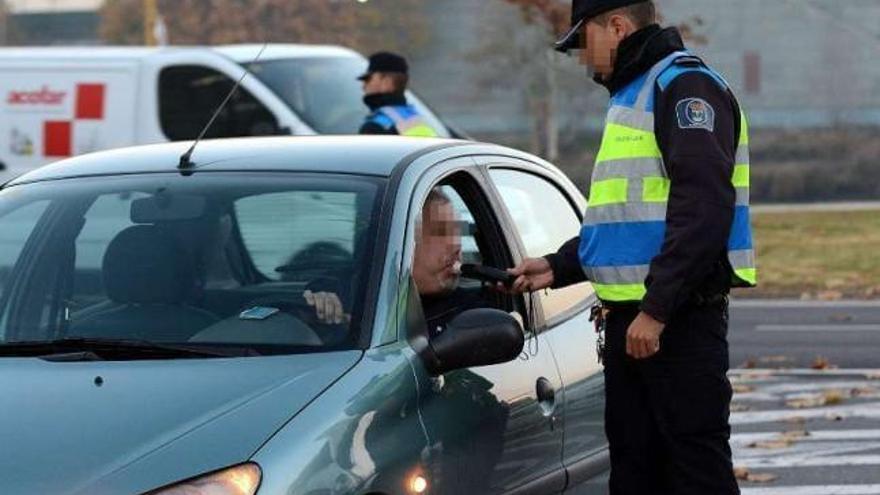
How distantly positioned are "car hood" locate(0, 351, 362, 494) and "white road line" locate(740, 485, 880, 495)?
3.79m

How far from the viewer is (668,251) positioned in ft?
16.6

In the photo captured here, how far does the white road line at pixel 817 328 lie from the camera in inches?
575

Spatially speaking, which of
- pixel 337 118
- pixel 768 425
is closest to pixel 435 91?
pixel 337 118

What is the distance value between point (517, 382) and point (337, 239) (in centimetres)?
63

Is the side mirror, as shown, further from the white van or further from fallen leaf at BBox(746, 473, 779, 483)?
the white van

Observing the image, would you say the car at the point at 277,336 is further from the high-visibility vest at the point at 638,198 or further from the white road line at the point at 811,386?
the white road line at the point at 811,386

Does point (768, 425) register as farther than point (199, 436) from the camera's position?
Yes

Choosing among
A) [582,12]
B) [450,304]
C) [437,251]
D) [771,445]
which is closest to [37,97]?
[771,445]

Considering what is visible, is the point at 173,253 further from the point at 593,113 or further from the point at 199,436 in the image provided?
the point at 593,113

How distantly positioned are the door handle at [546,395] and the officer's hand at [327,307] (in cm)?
77

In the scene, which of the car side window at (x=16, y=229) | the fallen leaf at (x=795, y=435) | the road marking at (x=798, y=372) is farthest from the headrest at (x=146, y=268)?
the road marking at (x=798, y=372)

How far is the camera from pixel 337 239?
17.2 ft

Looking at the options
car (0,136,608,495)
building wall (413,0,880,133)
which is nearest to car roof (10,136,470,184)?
car (0,136,608,495)

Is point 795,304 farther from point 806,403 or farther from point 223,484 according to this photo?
point 223,484
